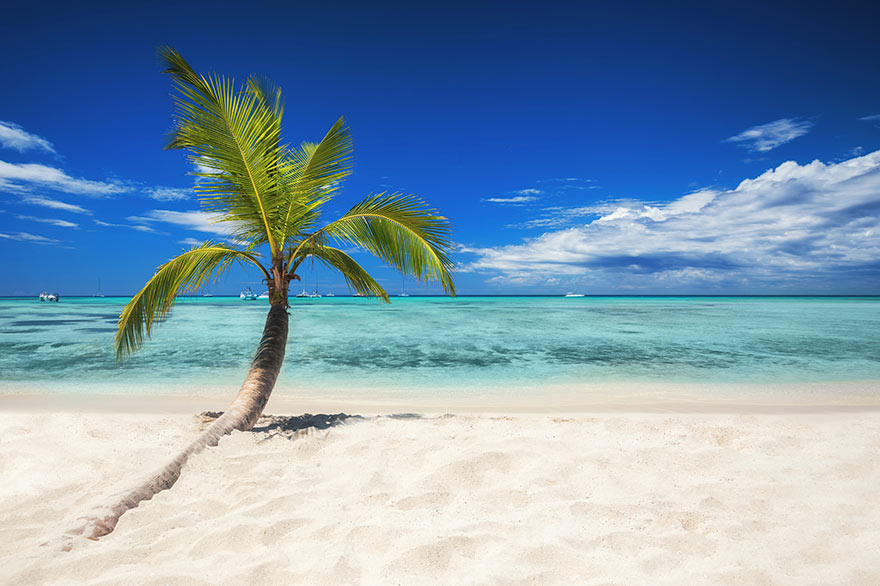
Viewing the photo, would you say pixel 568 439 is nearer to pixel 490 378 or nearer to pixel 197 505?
pixel 197 505

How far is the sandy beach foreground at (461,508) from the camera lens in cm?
245

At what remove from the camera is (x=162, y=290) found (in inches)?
200

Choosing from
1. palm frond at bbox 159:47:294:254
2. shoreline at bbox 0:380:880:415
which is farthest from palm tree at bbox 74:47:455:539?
shoreline at bbox 0:380:880:415

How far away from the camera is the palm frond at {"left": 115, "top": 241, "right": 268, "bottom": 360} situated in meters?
4.97

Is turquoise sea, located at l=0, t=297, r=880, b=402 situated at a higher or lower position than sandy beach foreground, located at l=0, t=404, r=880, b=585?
lower

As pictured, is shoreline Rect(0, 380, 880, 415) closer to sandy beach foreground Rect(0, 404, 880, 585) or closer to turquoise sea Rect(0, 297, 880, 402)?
turquoise sea Rect(0, 297, 880, 402)

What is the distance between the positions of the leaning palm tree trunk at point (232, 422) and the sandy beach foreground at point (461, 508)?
110 mm

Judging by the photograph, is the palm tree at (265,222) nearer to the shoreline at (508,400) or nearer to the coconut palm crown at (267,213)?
the coconut palm crown at (267,213)

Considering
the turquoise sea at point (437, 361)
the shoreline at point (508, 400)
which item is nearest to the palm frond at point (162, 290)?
the shoreline at point (508, 400)

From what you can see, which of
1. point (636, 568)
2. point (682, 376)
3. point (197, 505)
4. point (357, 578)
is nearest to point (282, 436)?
point (197, 505)

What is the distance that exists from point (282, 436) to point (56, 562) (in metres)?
2.34

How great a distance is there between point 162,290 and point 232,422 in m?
1.75

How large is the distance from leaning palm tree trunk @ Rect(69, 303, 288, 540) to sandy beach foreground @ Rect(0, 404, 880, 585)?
11cm

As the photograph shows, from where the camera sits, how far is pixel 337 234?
6.04 metres
